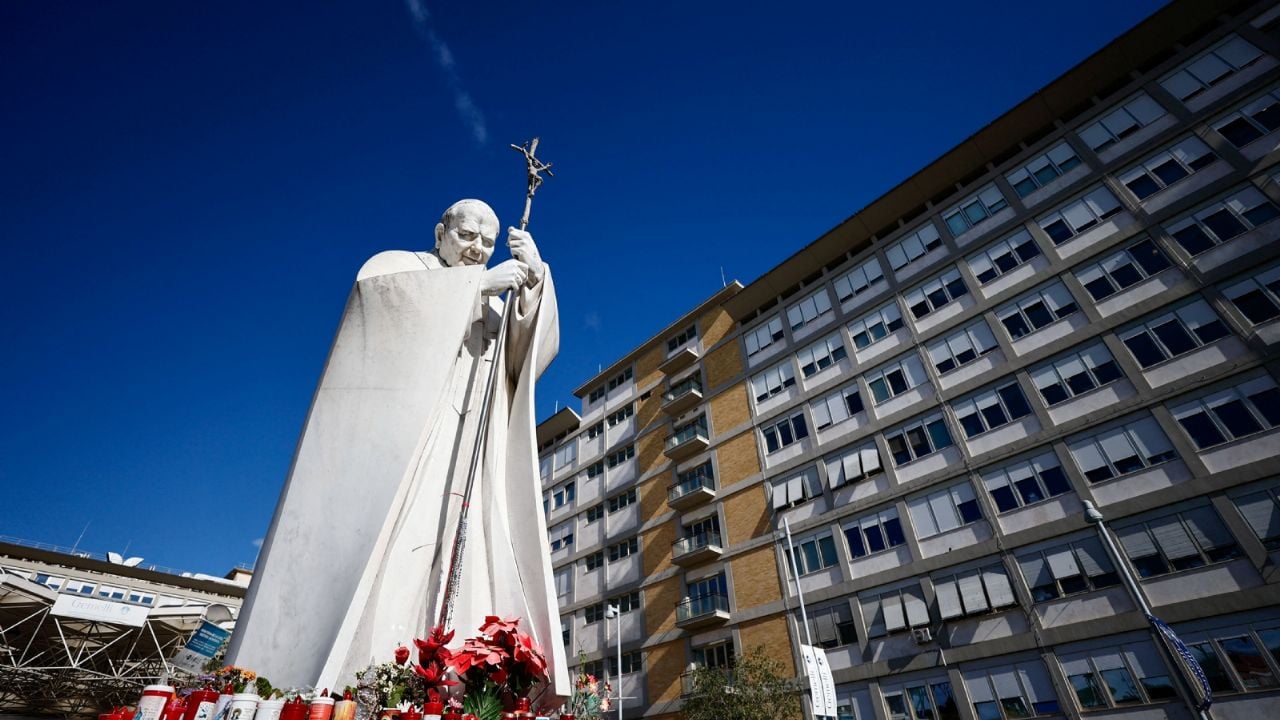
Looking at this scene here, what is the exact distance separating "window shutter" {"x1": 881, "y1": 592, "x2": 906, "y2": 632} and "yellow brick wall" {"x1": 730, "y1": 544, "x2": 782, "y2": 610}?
4.63 metres

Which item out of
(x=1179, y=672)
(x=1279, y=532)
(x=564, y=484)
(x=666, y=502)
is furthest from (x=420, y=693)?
(x=564, y=484)

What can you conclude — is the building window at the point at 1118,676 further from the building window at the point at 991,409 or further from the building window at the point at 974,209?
the building window at the point at 974,209

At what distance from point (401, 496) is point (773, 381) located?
27.3 m

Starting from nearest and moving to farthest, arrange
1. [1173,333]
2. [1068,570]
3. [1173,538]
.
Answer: [1173,538]
[1068,570]
[1173,333]

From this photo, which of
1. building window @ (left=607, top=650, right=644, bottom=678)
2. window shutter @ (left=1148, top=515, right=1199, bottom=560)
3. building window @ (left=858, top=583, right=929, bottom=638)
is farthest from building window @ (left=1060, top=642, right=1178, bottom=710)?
building window @ (left=607, top=650, right=644, bottom=678)

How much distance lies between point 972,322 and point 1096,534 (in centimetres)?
871

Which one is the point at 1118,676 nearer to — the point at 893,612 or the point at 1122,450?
the point at 1122,450

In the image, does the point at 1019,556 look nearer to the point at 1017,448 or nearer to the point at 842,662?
the point at 1017,448

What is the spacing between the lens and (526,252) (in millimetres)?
7062

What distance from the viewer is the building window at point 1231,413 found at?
17.4 metres

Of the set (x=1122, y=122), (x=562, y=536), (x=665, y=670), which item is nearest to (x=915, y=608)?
(x=665, y=670)

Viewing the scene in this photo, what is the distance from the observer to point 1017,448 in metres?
21.6

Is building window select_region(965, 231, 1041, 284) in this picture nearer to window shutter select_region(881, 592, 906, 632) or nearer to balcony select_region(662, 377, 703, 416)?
window shutter select_region(881, 592, 906, 632)

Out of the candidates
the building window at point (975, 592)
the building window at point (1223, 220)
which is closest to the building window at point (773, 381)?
the building window at point (975, 592)
